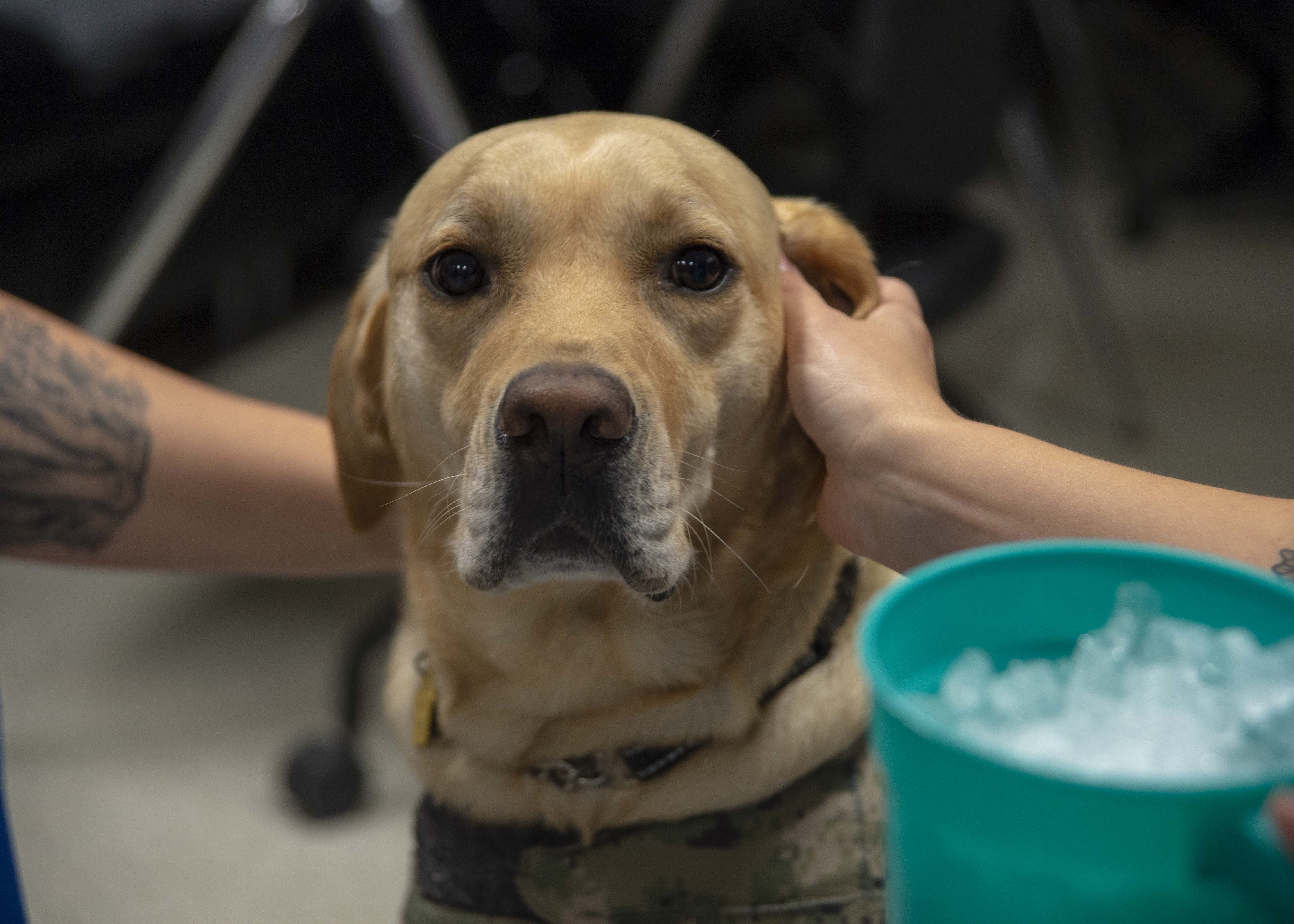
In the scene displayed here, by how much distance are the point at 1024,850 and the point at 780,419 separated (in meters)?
0.74

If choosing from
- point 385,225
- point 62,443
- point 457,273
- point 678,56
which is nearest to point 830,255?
Result: point 457,273

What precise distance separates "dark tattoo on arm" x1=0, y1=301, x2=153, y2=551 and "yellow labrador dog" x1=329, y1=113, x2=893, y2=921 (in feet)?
1.23

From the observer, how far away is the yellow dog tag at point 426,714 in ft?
3.90

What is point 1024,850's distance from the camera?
0.39 meters

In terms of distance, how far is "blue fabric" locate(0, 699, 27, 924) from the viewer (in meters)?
0.98

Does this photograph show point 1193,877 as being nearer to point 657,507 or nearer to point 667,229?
point 657,507

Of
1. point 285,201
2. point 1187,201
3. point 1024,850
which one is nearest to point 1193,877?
point 1024,850

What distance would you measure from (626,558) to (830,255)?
1.39ft

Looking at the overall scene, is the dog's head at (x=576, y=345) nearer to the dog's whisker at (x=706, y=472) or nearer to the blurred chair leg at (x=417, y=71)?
the dog's whisker at (x=706, y=472)

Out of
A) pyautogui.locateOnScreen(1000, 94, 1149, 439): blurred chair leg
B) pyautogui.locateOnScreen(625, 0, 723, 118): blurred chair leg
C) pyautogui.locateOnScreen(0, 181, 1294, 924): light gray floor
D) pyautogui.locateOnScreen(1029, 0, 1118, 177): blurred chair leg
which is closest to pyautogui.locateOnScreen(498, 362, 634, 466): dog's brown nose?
pyautogui.locateOnScreen(0, 181, 1294, 924): light gray floor

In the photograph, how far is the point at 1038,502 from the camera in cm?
72

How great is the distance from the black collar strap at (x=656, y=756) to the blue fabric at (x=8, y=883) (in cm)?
47

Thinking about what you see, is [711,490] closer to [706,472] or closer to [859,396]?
[706,472]

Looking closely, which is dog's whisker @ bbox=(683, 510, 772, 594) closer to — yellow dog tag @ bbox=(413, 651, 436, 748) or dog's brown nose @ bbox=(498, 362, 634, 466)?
dog's brown nose @ bbox=(498, 362, 634, 466)
